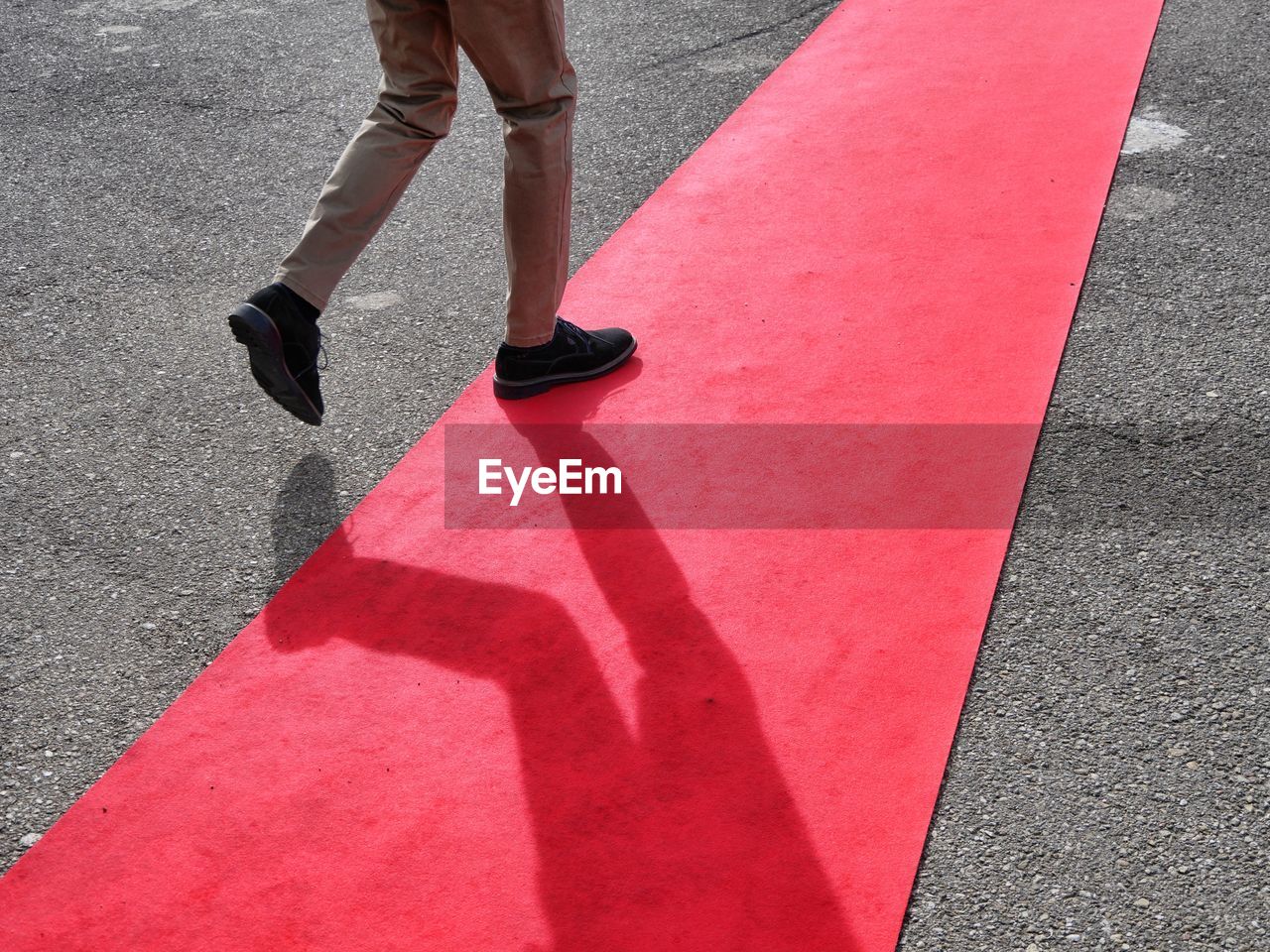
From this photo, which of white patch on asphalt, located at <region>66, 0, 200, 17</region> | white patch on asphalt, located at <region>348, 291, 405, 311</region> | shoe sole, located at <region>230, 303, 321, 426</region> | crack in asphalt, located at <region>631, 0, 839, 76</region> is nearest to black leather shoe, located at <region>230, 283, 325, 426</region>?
shoe sole, located at <region>230, 303, 321, 426</region>

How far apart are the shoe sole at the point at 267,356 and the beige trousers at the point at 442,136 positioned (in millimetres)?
149

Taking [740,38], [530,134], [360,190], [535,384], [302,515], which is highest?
[530,134]

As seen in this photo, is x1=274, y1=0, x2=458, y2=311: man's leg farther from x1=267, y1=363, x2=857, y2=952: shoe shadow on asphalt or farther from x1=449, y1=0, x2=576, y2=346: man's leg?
x1=267, y1=363, x2=857, y2=952: shoe shadow on asphalt

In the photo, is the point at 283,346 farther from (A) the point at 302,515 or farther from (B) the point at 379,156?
(B) the point at 379,156

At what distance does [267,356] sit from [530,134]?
762mm

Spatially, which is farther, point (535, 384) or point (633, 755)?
point (535, 384)

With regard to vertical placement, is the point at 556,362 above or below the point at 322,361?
above

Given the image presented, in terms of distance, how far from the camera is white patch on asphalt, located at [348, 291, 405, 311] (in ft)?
12.6

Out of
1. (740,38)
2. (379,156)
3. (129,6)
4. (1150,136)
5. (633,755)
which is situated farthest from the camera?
(129,6)

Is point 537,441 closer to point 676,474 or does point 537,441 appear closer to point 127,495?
point 676,474

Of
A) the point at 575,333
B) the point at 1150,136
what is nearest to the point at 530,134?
the point at 575,333

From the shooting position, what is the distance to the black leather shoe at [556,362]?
3.31 metres

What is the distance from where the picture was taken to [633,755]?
2.33 metres

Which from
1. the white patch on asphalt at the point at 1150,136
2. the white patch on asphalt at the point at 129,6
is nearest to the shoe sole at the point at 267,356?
the white patch on asphalt at the point at 1150,136
